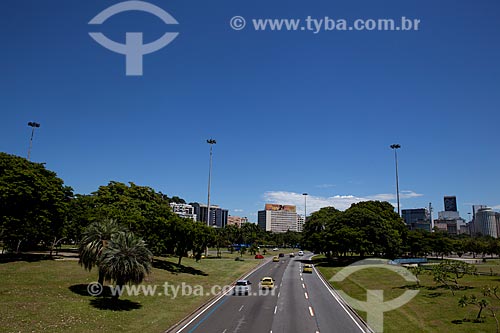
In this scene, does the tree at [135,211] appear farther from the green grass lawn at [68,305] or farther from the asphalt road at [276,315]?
the asphalt road at [276,315]

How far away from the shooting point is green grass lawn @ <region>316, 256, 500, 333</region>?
2388 cm

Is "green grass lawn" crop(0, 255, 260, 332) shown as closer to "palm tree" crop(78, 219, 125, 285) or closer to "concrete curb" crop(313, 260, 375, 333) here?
"palm tree" crop(78, 219, 125, 285)

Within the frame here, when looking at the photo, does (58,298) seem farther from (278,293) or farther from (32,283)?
(278,293)

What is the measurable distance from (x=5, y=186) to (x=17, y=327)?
24090 millimetres

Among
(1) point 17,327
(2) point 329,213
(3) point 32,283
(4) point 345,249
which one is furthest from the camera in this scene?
(2) point 329,213

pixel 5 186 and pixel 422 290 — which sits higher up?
pixel 5 186

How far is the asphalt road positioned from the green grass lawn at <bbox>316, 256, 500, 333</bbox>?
2.80 m

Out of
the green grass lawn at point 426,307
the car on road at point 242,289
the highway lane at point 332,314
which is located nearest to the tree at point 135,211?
the car on road at point 242,289

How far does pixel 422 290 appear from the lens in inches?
1494

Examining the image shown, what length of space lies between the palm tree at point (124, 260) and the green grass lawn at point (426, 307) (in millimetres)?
17506

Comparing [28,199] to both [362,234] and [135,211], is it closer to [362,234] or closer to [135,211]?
[135,211]

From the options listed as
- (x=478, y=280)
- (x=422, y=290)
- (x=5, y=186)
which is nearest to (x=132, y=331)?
(x=5, y=186)

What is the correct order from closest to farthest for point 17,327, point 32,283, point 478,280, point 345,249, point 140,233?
point 17,327 → point 32,283 → point 478,280 → point 140,233 → point 345,249

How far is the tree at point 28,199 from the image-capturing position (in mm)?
40312
